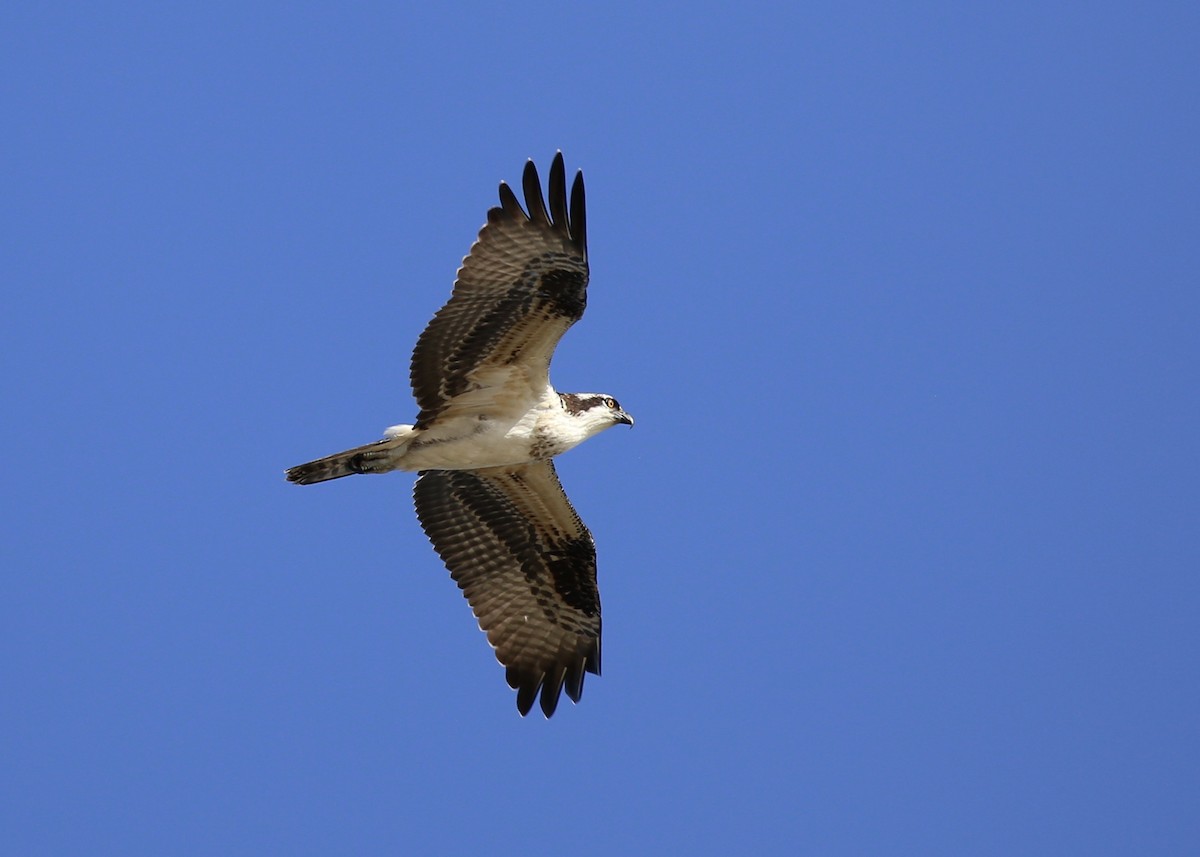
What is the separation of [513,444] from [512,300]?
1.19 metres

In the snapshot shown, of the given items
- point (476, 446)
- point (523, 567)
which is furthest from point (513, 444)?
point (523, 567)

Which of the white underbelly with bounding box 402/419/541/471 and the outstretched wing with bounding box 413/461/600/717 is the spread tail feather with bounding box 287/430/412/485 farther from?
the outstretched wing with bounding box 413/461/600/717

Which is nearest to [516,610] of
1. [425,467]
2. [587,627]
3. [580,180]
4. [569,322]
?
[587,627]

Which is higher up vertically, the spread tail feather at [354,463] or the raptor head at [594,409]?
the raptor head at [594,409]

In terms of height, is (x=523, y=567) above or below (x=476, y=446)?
below

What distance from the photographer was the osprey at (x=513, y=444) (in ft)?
38.0

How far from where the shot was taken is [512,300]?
11.7m

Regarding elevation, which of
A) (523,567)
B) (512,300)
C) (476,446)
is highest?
(512,300)

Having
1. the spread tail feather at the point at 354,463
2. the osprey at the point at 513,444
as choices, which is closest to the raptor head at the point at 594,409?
the osprey at the point at 513,444

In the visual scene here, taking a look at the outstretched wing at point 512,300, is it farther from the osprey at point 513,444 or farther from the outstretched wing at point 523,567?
the outstretched wing at point 523,567

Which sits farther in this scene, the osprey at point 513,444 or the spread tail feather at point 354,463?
the spread tail feather at point 354,463

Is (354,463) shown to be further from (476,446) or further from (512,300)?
(512,300)

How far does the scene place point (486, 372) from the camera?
39.4 feet

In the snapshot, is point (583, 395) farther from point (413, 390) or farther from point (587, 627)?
point (587, 627)
